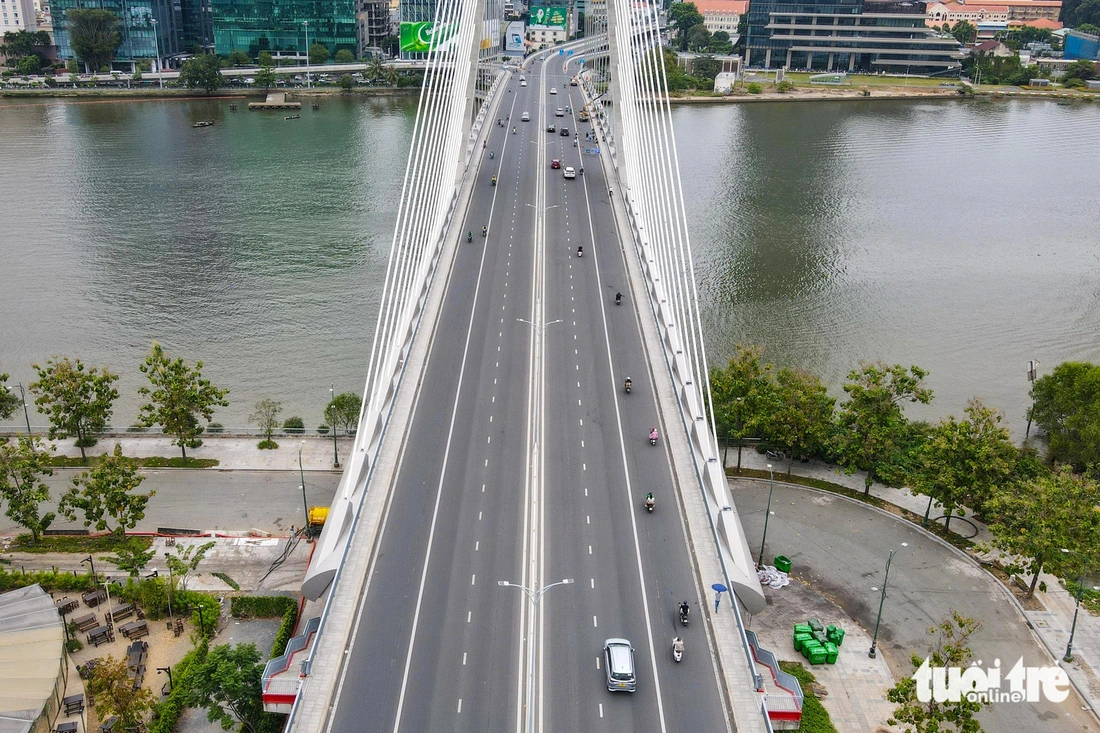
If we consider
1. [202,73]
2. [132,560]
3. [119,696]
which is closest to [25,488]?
[132,560]

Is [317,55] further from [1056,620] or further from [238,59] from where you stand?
[1056,620]

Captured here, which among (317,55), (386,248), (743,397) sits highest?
(317,55)

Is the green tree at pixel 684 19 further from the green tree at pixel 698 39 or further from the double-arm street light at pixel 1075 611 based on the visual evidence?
the double-arm street light at pixel 1075 611

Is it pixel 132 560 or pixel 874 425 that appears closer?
pixel 132 560

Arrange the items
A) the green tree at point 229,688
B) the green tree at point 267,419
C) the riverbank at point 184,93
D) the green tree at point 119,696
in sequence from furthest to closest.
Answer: the riverbank at point 184,93 → the green tree at point 267,419 → the green tree at point 119,696 → the green tree at point 229,688

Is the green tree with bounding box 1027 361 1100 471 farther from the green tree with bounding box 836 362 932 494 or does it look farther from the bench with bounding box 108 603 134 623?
the bench with bounding box 108 603 134 623

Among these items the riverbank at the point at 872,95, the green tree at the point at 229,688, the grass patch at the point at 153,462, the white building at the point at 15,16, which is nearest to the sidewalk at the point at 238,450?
the grass patch at the point at 153,462

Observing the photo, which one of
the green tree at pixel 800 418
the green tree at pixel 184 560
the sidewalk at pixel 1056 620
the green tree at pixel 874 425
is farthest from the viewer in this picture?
the green tree at pixel 800 418
